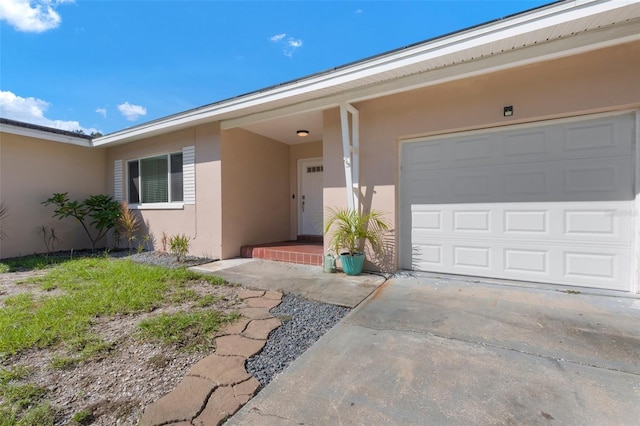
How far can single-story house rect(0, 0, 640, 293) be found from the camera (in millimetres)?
3100

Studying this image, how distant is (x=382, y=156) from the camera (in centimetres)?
442

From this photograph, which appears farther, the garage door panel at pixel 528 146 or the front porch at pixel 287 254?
the front porch at pixel 287 254

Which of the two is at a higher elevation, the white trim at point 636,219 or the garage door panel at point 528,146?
the garage door panel at point 528,146

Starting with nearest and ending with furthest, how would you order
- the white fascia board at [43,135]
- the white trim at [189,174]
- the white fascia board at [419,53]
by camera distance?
the white fascia board at [419,53]
the white fascia board at [43,135]
the white trim at [189,174]

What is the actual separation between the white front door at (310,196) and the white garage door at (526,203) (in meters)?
2.88

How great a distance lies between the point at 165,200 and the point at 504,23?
22.9 ft

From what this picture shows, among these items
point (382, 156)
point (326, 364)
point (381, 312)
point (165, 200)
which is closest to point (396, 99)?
point (382, 156)

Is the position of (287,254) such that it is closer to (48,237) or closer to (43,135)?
(48,237)

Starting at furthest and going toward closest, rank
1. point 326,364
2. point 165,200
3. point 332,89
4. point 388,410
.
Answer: point 165,200 < point 332,89 < point 326,364 < point 388,410

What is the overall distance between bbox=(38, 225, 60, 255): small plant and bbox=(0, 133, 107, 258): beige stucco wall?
0.18ft

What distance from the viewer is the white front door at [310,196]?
22.9ft

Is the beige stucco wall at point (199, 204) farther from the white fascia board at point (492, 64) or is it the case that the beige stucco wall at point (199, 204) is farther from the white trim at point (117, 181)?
the white fascia board at point (492, 64)

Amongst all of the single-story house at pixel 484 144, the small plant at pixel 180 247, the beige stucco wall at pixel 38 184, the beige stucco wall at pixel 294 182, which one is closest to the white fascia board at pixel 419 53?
the single-story house at pixel 484 144

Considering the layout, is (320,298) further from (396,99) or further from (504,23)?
(504,23)
